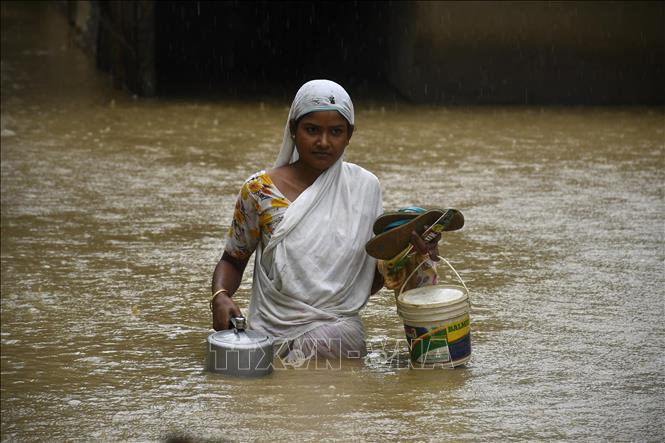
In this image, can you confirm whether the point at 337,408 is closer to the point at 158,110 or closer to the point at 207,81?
the point at 158,110

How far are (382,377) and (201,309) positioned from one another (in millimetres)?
1532

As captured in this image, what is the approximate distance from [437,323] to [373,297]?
5.65ft

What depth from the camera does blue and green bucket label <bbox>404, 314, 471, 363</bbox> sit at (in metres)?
4.45

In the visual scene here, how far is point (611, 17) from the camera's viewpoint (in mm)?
13805


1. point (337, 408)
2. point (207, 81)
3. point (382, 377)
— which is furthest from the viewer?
point (207, 81)

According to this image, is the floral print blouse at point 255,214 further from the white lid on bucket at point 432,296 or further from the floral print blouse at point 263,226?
the white lid on bucket at point 432,296

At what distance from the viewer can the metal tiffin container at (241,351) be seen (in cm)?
435

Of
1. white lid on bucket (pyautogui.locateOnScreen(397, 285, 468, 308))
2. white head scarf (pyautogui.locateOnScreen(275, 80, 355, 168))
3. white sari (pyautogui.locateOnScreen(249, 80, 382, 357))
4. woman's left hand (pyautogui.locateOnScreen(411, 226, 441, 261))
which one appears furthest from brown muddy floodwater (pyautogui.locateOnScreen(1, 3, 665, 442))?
white head scarf (pyautogui.locateOnScreen(275, 80, 355, 168))

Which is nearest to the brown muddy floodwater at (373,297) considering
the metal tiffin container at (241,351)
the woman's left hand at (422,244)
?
the metal tiffin container at (241,351)

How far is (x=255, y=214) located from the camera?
4.76 m

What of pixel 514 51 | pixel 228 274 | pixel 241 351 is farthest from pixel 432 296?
pixel 514 51

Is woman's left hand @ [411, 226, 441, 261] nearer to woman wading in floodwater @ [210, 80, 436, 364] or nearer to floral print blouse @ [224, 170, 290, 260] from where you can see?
woman wading in floodwater @ [210, 80, 436, 364]

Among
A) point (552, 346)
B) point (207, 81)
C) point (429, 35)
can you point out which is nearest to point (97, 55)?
point (207, 81)

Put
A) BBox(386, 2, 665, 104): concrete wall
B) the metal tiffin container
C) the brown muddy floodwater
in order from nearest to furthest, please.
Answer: the brown muddy floodwater
the metal tiffin container
BBox(386, 2, 665, 104): concrete wall
